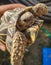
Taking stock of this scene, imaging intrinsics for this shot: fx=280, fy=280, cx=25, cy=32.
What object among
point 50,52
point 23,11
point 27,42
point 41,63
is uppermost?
point 23,11

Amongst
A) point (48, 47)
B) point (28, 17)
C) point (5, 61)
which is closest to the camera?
point (28, 17)

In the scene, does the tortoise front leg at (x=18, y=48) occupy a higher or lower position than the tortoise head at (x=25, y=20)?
lower

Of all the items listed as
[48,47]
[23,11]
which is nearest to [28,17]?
[23,11]

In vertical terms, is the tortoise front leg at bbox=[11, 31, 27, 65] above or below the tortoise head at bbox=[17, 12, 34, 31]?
below

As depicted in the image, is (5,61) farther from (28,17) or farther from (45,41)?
(28,17)
